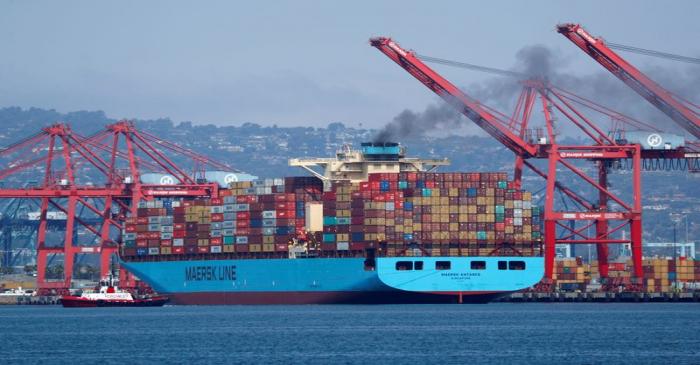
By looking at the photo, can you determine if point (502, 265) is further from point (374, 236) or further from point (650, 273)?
point (650, 273)

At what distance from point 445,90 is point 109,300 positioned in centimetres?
2541

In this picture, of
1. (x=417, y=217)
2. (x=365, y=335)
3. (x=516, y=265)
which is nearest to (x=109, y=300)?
(x=417, y=217)

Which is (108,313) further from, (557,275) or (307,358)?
(307,358)

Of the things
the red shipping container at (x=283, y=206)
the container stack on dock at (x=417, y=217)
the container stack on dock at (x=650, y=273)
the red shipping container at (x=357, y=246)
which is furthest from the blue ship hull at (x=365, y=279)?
the container stack on dock at (x=650, y=273)

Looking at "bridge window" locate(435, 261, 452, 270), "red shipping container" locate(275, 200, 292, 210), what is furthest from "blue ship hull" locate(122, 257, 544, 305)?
"red shipping container" locate(275, 200, 292, 210)

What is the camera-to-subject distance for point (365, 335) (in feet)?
211

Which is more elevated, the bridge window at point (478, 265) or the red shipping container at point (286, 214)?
the red shipping container at point (286, 214)

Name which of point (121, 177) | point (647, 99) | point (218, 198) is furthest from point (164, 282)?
point (647, 99)

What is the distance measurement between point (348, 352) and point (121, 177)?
5910 centimetres

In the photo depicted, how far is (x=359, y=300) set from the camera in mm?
90125

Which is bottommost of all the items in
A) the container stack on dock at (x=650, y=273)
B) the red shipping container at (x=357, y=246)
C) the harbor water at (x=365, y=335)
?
the harbor water at (x=365, y=335)

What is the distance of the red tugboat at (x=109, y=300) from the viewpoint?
98.7 m

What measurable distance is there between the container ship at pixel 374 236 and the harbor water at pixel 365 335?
1.62 m

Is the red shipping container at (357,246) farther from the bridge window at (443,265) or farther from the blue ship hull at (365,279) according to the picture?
the bridge window at (443,265)
